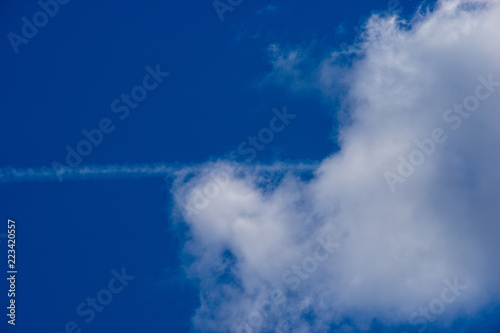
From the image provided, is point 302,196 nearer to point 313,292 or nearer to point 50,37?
point 313,292

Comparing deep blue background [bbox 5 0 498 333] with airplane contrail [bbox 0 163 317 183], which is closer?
airplane contrail [bbox 0 163 317 183]

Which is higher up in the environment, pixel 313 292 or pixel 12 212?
pixel 12 212

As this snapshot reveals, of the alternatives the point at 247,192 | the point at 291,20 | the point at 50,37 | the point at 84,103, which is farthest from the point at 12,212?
the point at 291,20

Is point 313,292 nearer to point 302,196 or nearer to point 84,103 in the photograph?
point 302,196

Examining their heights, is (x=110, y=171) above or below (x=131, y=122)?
below

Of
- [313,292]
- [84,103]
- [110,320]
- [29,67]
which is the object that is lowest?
[313,292]

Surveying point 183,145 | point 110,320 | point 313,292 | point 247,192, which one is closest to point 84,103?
point 183,145

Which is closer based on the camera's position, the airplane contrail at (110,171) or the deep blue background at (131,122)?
the airplane contrail at (110,171)
